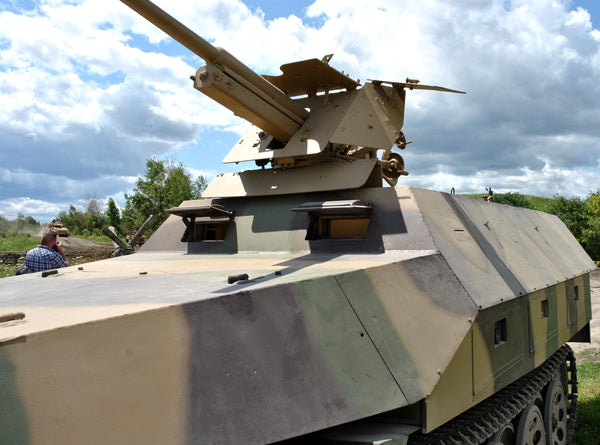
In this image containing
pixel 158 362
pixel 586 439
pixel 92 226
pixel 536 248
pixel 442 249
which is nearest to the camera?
pixel 158 362

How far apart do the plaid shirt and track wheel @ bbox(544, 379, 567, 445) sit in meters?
5.59

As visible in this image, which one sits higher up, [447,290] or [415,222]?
[415,222]

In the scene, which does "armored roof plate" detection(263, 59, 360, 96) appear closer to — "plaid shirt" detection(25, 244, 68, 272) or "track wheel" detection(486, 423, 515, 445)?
"plaid shirt" detection(25, 244, 68, 272)

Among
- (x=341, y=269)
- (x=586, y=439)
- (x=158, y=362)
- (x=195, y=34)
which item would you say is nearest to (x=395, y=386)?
(x=341, y=269)

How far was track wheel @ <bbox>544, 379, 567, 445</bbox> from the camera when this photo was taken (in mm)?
5704

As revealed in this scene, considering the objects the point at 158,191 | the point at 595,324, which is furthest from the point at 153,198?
the point at 595,324

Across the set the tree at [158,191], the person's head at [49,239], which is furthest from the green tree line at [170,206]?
the person's head at [49,239]

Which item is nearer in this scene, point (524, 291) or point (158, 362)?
point (158, 362)

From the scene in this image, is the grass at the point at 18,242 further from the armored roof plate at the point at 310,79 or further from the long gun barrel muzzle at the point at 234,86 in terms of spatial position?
the long gun barrel muzzle at the point at 234,86

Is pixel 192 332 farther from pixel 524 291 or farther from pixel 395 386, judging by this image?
pixel 524 291

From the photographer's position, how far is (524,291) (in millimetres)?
4738

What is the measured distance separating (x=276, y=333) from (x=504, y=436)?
3.06 metres

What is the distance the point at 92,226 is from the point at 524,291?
1786 inches

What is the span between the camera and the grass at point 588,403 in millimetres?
6762
